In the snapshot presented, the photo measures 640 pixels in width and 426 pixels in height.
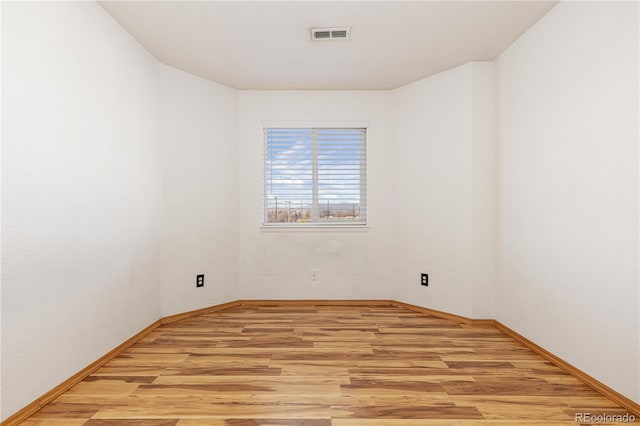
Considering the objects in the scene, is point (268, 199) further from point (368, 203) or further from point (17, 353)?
point (17, 353)

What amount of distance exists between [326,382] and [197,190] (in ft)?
7.88

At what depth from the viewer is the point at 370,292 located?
4172 mm

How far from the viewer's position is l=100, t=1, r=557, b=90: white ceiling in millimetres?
2496

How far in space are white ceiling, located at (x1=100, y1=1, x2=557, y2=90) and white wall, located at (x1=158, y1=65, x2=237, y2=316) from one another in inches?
10.3

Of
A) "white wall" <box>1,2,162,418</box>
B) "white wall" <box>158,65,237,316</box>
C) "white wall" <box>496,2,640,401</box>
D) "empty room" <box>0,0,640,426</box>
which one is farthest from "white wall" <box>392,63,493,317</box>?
"white wall" <box>1,2,162,418</box>

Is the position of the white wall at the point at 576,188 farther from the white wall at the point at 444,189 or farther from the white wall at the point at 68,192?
the white wall at the point at 68,192

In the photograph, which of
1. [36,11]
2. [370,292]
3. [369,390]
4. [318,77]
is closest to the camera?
[36,11]

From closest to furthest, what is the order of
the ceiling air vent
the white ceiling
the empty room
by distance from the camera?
the empty room < the white ceiling < the ceiling air vent

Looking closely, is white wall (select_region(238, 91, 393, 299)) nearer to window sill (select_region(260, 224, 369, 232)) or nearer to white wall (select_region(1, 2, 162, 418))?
window sill (select_region(260, 224, 369, 232))

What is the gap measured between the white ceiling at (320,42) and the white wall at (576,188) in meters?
0.41

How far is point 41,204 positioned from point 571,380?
335 centimetres

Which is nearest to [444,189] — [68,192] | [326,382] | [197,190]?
[326,382]

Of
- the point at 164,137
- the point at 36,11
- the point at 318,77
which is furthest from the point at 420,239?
the point at 36,11

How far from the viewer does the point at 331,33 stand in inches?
112
